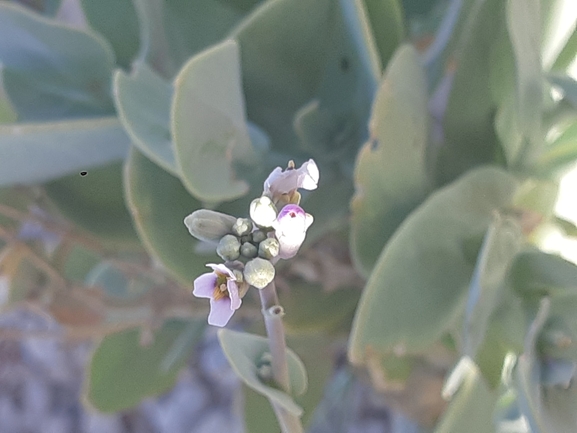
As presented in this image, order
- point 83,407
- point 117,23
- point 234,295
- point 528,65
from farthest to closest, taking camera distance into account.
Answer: point 83,407, point 117,23, point 528,65, point 234,295

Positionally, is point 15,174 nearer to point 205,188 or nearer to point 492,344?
point 205,188

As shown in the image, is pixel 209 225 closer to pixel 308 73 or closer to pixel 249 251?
pixel 249 251

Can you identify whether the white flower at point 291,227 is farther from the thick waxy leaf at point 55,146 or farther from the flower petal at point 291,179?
the thick waxy leaf at point 55,146

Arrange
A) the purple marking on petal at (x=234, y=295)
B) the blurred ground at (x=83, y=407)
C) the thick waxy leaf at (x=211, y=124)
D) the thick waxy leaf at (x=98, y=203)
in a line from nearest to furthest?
1. the purple marking on petal at (x=234, y=295)
2. the thick waxy leaf at (x=211, y=124)
3. the thick waxy leaf at (x=98, y=203)
4. the blurred ground at (x=83, y=407)

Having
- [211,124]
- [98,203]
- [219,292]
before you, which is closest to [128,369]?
[98,203]

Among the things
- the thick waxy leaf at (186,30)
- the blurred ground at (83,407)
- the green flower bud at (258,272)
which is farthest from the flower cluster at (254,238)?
the blurred ground at (83,407)
